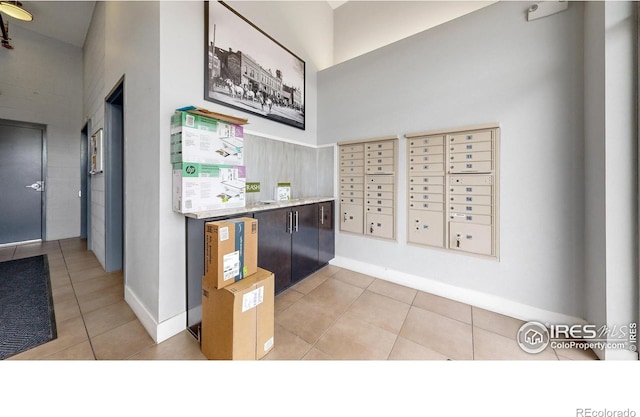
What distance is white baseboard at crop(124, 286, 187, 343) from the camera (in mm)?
1431

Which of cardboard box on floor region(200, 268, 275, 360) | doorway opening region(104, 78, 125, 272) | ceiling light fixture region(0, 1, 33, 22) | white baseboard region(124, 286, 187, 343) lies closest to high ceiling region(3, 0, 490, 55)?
ceiling light fixture region(0, 1, 33, 22)

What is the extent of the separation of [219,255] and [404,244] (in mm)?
1832

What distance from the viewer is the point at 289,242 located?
2.13 m

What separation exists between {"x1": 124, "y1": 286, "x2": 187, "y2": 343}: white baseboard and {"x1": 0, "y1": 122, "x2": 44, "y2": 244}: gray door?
385 centimetres

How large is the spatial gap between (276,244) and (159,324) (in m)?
0.97

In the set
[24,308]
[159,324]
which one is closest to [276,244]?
[159,324]

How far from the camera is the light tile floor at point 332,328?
133 cm

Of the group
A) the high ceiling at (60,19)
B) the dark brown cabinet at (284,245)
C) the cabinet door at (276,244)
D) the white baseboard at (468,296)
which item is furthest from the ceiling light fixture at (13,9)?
the white baseboard at (468,296)

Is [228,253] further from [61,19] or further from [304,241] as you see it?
[61,19]

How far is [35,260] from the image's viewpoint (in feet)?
9.20

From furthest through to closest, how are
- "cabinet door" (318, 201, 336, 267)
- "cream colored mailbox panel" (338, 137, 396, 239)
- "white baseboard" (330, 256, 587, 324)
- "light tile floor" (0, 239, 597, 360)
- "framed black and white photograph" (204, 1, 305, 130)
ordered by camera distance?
"cabinet door" (318, 201, 336, 267), "cream colored mailbox panel" (338, 137, 396, 239), "framed black and white photograph" (204, 1, 305, 130), "white baseboard" (330, 256, 587, 324), "light tile floor" (0, 239, 597, 360)

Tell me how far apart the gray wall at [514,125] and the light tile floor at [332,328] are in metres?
0.28

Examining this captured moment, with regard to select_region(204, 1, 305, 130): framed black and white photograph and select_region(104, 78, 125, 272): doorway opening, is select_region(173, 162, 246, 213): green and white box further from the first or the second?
select_region(104, 78, 125, 272): doorway opening

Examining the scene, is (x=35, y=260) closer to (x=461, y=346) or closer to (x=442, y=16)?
(x=461, y=346)
